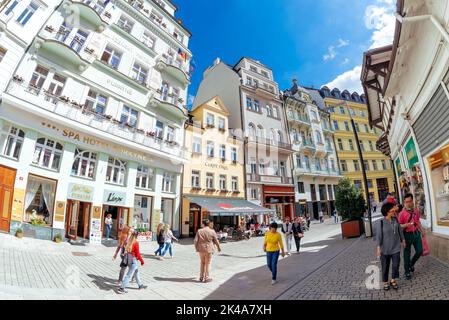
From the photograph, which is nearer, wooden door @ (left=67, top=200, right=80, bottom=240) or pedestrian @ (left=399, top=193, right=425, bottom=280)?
pedestrian @ (left=399, top=193, right=425, bottom=280)

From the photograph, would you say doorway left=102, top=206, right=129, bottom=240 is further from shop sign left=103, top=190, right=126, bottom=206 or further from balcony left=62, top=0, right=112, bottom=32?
balcony left=62, top=0, right=112, bottom=32

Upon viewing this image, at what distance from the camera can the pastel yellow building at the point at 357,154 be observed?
38469 mm

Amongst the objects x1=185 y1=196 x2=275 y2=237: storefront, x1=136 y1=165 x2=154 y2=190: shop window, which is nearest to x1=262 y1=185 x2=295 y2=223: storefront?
x1=185 y1=196 x2=275 y2=237: storefront

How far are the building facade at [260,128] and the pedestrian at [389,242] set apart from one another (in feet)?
63.5

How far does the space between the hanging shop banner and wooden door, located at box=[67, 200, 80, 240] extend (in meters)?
16.6

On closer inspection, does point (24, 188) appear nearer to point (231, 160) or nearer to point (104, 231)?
Result: point (104, 231)

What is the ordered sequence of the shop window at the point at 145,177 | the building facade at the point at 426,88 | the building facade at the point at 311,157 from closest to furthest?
the building facade at the point at 426,88 → the shop window at the point at 145,177 → the building facade at the point at 311,157

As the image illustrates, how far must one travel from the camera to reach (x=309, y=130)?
34.0 metres

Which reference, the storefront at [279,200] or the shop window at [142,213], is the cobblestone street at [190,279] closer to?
the shop window at [142,213]

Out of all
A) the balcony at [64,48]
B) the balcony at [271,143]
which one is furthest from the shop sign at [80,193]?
the balcony at [271,143]

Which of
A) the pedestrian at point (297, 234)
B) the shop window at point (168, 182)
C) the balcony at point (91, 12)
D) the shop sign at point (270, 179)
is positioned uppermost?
the balcony at point (91, 12)

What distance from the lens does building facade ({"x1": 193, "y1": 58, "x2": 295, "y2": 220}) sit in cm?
2577
